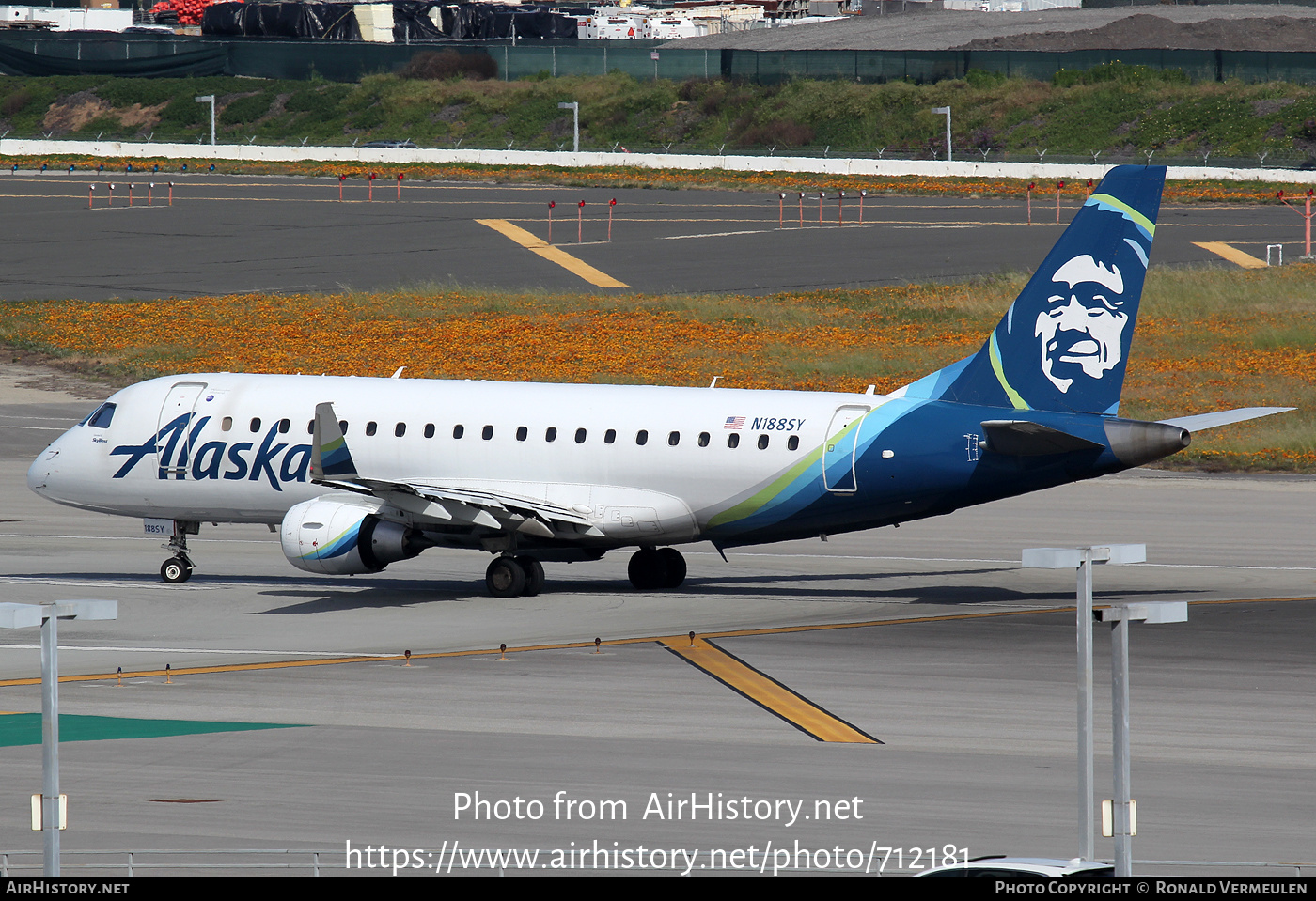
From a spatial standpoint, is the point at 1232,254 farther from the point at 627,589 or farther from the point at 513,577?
the point at 513,577

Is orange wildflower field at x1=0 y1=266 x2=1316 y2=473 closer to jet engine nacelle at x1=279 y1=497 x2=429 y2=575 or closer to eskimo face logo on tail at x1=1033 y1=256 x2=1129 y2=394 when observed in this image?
eskimo face logo on tail at x1=1033 y1=256 x2=1129 y2=394

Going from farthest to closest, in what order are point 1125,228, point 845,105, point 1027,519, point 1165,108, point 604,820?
1. point 845,105
2. point 1165,108
3. point 1027,519
4. point 1125,228
5. point 604,820

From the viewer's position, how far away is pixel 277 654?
31.1 metres

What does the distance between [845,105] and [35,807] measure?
144 metres

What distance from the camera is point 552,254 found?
93938 mm

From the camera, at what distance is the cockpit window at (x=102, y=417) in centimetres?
3888

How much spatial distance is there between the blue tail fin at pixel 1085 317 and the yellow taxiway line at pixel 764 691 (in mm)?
7700

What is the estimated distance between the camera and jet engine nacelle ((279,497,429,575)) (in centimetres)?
3459

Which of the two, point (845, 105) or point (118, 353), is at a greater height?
point (845, 105)

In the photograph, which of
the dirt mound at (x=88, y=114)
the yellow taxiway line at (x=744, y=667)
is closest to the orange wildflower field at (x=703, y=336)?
the yellow taxiway line at (x=744, y=667)

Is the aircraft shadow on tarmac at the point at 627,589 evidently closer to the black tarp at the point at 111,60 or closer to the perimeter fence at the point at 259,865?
the perimeter fence at the point at 259,865

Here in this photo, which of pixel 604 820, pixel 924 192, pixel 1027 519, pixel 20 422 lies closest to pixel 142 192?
pixel 924 192

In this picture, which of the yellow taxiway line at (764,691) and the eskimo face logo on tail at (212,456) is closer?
the yellow taxiway line at (764,691)

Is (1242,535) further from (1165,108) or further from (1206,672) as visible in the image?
(1165,108)
